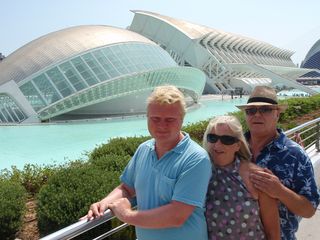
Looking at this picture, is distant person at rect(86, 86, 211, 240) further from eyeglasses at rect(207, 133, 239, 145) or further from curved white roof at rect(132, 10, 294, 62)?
curved white roof at rect(132, 10, 294, 62)

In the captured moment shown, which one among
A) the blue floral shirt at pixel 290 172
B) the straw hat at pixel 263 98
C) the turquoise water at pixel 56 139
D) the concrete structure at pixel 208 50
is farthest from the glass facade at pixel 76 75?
the concrete structure at pixel 208 50

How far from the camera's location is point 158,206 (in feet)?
7.23

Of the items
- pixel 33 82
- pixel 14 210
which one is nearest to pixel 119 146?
pixel 14 210

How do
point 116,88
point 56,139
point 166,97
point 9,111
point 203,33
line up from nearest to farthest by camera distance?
point 166,97 → point 56,139 → point 9,111 → point 116,88 → point 203,33

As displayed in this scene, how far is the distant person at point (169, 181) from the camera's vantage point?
6.91 feet

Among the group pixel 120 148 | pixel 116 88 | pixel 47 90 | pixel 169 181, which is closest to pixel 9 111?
pixel 47 90

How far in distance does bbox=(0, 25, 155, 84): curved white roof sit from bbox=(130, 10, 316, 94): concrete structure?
27080mm

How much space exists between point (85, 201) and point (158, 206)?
6.71 feet

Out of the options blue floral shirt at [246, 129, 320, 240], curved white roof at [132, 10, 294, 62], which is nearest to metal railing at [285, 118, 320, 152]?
blue floral shirt at [246, 129, 320, 240]

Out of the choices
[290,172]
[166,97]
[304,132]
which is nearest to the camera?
[166,97]

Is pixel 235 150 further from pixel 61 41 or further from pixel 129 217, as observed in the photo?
pixel 61 41

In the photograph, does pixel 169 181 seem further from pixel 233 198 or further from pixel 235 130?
pixel 235 130

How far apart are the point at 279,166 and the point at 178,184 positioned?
0.81m

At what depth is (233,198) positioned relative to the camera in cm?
227
